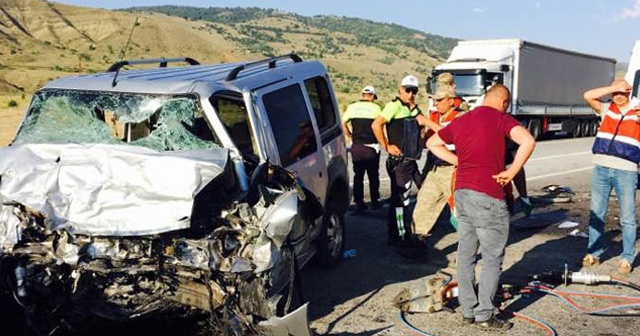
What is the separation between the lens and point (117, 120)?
200 inches

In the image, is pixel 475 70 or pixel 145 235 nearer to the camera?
pixel 145 235

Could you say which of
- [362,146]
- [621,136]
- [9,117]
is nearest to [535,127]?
[362,146]

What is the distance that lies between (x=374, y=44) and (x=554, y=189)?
487 feet

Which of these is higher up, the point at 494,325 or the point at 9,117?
the point at 494,325

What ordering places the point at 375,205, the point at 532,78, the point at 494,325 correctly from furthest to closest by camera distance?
the point at 532,78 < the point at 375,205 < the point at 494,325

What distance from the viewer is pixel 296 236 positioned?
4551mm

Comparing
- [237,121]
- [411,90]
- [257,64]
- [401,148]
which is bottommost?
[401,148]

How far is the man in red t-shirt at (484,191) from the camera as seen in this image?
4984 millimetres

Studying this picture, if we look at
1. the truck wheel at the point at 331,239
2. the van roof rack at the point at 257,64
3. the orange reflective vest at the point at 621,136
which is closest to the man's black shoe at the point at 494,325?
the truck wheel at the point at 331,239

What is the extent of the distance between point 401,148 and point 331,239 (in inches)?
62.0

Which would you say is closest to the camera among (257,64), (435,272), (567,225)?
(257,64)

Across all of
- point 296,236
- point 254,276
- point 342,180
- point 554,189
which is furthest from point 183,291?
point 554,189

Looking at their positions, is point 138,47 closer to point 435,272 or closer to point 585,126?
point 585,126

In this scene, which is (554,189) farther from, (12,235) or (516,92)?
(516,92)
